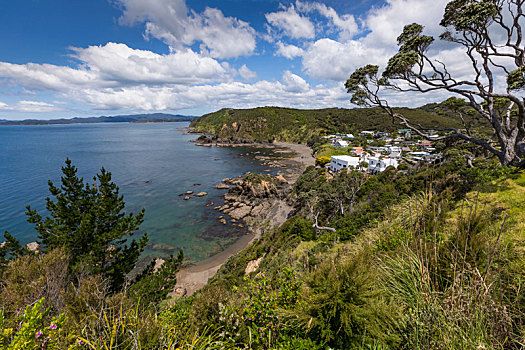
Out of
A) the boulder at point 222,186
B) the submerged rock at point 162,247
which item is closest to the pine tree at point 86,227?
the submerged rock at point 162,247

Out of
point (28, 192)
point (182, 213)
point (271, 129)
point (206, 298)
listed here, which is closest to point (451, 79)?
point (206, 298)

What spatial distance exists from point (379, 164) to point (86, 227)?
4591cm

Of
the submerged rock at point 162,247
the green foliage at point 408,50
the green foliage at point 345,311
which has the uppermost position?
the green foliage at point 408,50

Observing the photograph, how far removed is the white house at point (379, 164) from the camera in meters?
42.9

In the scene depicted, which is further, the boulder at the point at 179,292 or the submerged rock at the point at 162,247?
the submerged rock at the point at 162,247

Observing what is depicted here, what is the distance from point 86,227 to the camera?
1296cm

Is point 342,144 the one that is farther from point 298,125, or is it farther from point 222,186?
point 298,125

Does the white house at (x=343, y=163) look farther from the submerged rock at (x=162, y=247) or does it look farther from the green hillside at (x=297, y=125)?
the green hillside at (x=297, y=125)

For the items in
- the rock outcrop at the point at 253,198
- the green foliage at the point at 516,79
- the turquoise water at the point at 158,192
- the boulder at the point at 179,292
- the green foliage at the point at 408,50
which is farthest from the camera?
the rock outcrop at the point at 253,198

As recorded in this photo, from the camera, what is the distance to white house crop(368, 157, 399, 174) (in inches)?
1689

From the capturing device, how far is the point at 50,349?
9.86 feet

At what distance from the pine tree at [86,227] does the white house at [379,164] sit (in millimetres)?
42873

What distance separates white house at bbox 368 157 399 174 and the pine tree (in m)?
42.9

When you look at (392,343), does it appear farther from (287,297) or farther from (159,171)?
(159,171)
